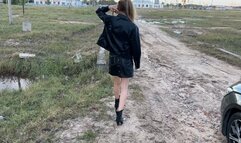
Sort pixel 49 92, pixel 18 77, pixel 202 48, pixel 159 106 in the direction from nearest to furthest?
pixel 159 106, pixel 49 92, pixel 18 77, pixel 202 48

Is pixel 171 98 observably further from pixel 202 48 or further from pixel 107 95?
pixel 202 48

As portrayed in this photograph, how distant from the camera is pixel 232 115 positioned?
5.50 metres

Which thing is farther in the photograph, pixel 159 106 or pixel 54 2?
pixel 54 2

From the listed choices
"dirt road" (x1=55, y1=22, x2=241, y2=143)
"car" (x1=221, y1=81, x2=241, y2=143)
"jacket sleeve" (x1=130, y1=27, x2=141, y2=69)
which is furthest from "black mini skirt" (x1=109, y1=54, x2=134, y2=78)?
"car" (x1=221, y1=81, x2=241, y2=143)

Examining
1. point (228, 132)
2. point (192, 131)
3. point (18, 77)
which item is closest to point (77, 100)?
A: point (192, 131)

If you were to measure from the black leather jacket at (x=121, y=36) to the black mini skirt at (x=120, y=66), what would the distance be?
2.5 inches

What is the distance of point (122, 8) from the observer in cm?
589

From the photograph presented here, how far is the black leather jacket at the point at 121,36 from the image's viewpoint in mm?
5914

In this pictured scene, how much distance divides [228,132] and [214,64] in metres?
7.46

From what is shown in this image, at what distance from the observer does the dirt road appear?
6168 millimetres

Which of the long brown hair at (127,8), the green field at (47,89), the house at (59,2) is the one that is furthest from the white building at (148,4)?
the long brown hair at (127,8)

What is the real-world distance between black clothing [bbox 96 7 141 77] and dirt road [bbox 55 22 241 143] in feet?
3.19

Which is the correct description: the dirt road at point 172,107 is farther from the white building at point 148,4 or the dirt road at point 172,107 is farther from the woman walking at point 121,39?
the white building at point 148,4

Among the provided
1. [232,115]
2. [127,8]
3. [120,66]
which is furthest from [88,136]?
[232,115]
